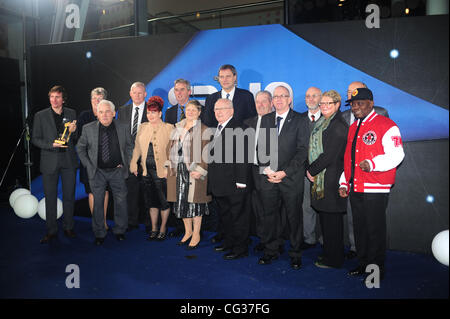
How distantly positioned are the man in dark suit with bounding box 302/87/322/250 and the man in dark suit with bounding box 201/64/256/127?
0.64 metres

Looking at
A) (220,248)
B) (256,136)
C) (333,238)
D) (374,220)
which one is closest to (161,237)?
(220,248)

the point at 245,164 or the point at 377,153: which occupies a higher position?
the point at 377,153

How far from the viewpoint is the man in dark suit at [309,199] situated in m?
3.89

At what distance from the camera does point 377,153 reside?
3.03 m

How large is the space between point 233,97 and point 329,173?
1455 millimetres

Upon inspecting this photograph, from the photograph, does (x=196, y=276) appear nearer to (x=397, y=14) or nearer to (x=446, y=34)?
(x=446, y=34)

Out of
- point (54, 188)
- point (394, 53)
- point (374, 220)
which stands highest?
point (394, 53)

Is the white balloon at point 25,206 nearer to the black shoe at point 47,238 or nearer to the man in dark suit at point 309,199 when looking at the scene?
the black shoe at point 47,238

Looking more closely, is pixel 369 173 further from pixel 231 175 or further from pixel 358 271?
pixel 231 175

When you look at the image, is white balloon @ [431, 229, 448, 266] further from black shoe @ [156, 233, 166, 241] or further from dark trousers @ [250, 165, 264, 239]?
black shoe @ [156, 233, 166, 241]

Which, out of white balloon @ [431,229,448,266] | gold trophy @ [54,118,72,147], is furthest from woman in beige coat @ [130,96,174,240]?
white balloon @ [431,229,448,266]

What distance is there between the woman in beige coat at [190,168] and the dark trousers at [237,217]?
267 mm
